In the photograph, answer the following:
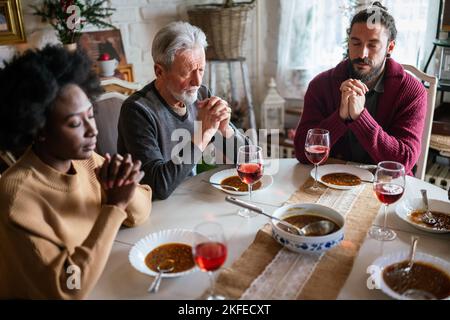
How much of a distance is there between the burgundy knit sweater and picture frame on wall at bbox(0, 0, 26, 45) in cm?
166

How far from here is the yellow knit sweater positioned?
3.13ft

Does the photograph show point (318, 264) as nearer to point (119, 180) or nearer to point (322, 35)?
point (119, 180)

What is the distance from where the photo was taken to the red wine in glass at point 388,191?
118 centimetres

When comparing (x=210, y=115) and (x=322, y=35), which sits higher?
(x=322, y=35)

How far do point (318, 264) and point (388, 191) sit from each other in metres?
0.30

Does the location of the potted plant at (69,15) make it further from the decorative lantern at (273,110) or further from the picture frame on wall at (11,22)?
the decorative lantern at (273,110)

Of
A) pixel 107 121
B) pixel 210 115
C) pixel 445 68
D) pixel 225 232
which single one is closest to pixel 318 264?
pixel 225 232

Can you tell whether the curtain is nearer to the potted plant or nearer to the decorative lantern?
the decorative lantern

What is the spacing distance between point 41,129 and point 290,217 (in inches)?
26.3

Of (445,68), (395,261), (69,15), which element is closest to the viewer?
(395,261)

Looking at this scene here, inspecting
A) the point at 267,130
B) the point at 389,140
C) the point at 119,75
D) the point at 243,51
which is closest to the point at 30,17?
the point at 119,75

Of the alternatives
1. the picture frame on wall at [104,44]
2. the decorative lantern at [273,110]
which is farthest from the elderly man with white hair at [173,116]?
the decorative lantern at [273,110]

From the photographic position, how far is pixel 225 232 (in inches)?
48.4

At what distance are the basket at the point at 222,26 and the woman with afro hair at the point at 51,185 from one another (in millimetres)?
1848
